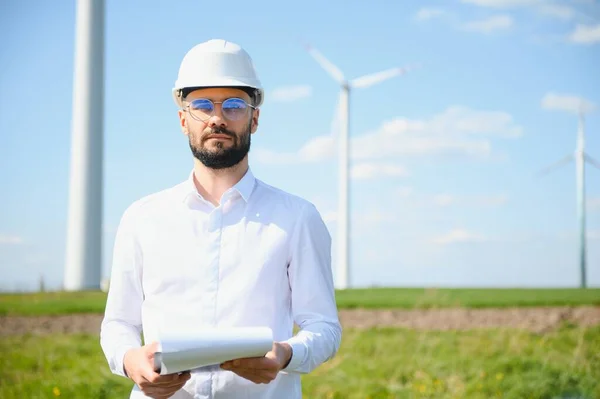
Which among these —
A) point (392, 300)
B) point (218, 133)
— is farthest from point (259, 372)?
point (392, 300)

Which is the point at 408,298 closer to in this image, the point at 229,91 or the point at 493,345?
the point at 493,345

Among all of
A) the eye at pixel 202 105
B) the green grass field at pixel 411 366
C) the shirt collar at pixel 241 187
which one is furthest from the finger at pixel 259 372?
the green grass field at pixel 411 366

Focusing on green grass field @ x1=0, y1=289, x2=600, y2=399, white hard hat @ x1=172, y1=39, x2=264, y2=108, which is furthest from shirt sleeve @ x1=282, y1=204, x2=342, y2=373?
green grass field @ x1=0, y1=289, x2=600, y2=399

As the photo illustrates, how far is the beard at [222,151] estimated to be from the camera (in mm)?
3223

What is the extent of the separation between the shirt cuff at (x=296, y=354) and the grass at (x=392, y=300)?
13.7 metres

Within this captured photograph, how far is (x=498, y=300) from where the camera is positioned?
18.8 m

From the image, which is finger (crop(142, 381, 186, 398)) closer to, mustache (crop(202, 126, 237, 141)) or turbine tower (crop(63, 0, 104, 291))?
mustache (crop(202, 126, 237, 141))

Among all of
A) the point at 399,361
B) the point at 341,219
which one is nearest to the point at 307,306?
the point at 399,361

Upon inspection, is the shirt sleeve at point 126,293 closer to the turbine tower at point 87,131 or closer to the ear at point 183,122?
the ear at point 183,122

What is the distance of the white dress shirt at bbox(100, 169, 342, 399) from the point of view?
3.17 meters

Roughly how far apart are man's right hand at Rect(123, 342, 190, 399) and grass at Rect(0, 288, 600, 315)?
534 inches

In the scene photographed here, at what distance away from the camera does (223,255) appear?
3.25m

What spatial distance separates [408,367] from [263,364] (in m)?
8.03

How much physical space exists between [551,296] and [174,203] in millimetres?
18275
